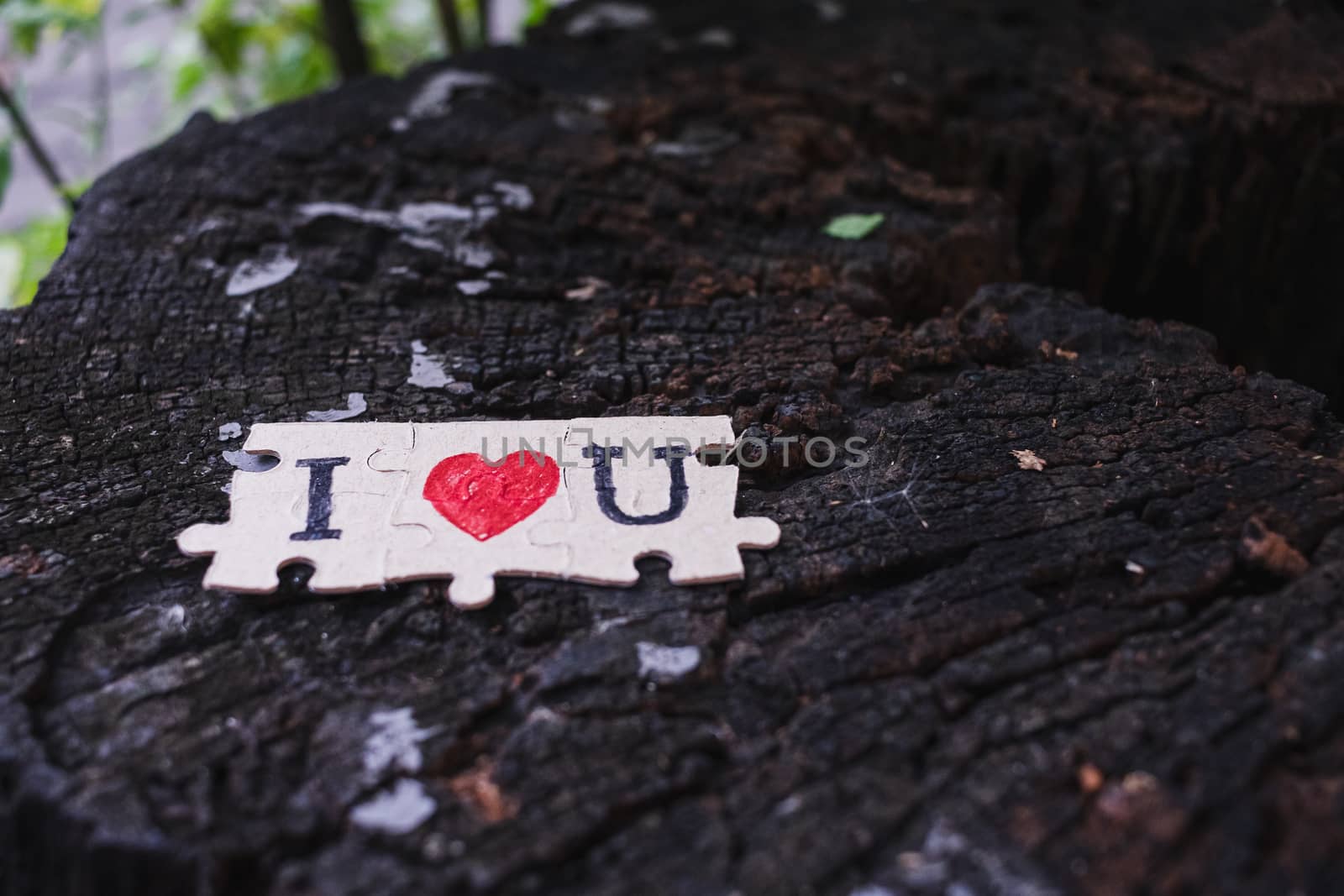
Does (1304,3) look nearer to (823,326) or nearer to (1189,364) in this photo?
(1189,364)

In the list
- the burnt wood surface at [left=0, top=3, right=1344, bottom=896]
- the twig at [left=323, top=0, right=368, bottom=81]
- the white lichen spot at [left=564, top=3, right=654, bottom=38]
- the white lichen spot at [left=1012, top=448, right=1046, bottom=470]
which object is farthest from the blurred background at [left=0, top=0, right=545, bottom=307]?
the white lichen spot at [left=1012, top=448, right=1046, bottom=470]

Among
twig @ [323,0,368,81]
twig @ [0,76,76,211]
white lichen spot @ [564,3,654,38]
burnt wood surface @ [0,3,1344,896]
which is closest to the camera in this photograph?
burnt wood surface @ [0,3,1344,896]

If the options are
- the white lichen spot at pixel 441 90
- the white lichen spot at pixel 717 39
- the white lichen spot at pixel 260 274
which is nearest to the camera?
the white lichen spot at pixel 260 274

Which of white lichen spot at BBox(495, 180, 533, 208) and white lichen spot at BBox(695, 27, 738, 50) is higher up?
white lichen spot at BBox(695, 27, 738, 50)

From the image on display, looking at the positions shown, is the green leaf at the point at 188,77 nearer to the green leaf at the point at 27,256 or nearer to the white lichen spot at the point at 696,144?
the green leaf at the point at 27,256

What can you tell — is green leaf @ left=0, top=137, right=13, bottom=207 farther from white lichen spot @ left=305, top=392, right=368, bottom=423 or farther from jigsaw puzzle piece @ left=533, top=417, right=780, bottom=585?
jigsaw puzzle piece @ left=533, top=417, right=780, bottom=585

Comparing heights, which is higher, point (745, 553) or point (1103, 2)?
point (1103, 2)

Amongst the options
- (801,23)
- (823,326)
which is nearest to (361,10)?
(801,23)

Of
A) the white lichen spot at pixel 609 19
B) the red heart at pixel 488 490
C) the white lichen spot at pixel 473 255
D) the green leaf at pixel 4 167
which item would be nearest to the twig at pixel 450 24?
the white lichen spot at pixel 609 19
